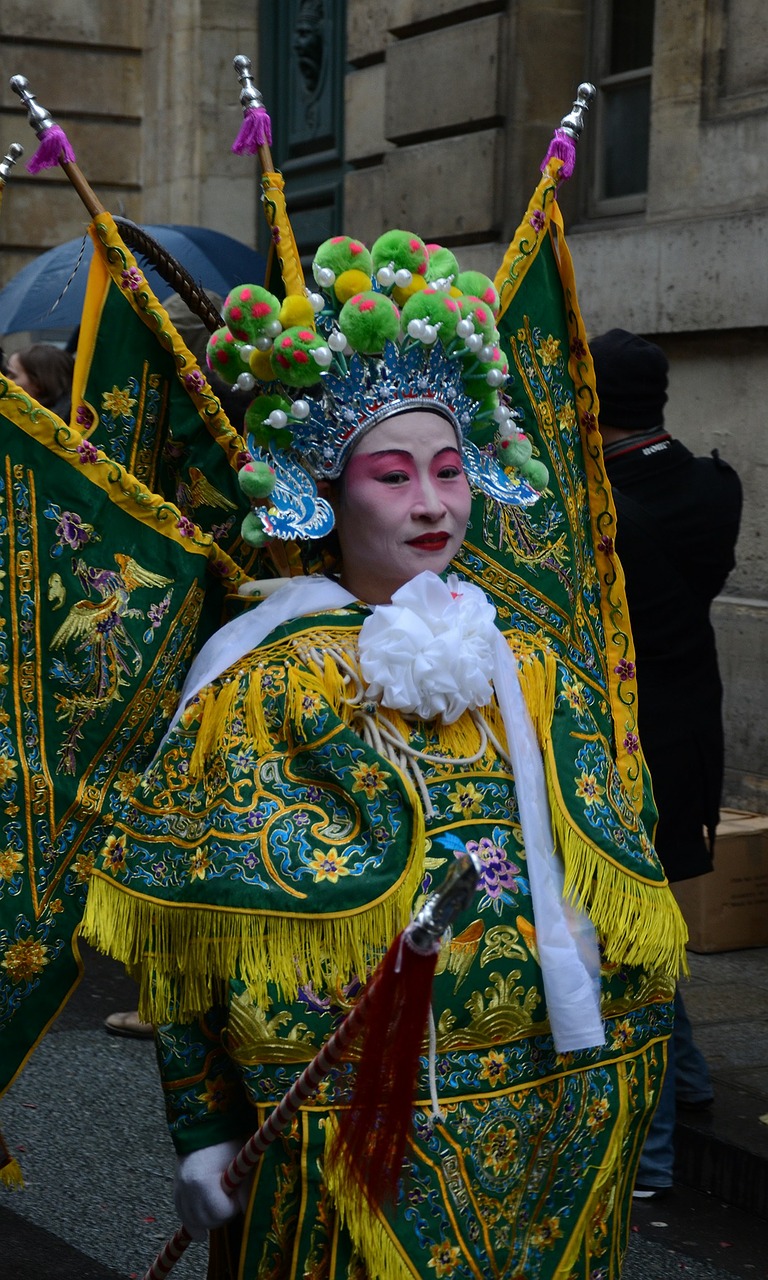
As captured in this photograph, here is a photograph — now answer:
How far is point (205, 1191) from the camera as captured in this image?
2.37 metres

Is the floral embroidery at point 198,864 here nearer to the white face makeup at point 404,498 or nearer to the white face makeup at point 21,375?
the white face makeup at point 404,498

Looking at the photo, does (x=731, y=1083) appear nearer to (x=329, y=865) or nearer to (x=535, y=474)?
(x=535, y=474)

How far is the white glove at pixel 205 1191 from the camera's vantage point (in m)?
2.37

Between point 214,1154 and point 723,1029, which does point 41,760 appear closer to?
point 214,1154

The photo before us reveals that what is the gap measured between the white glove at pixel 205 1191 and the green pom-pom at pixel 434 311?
122 cm

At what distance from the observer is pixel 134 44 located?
498 inches

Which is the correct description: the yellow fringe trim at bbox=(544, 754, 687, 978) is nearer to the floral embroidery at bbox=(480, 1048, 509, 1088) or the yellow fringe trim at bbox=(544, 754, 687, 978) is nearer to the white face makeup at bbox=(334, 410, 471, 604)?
the floral embroidery at bbox=(480, 1048, 509, 1088)

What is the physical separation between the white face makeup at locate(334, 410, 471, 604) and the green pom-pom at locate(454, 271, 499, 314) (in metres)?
0.23

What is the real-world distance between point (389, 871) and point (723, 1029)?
2.90 m

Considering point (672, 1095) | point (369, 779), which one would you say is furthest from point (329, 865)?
point (672, 1095)

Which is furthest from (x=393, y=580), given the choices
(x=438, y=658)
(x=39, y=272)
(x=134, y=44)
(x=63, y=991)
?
(x=134, y=44)

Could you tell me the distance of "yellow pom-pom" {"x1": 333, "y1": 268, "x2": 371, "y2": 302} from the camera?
252cm

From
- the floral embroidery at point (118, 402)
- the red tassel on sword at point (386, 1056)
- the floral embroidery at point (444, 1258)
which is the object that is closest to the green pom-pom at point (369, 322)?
the floral embroidery at point (118, 402)

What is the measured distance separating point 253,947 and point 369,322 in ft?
2.98
